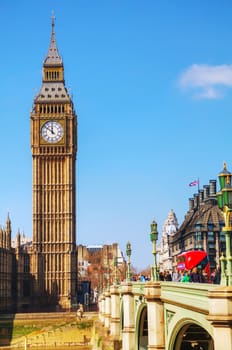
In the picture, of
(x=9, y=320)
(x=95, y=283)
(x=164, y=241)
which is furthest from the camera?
(x=95, y=283)

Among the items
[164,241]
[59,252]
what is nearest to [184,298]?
[59,252]

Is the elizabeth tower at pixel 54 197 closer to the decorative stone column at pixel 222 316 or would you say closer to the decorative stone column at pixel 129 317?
the decorative stone column at pixel 129 317


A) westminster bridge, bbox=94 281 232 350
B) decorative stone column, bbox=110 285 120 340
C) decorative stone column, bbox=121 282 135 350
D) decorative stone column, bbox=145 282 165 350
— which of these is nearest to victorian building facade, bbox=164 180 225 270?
decorative stone column, bbox=110 285 120 340

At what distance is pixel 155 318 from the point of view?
29031 millimetres

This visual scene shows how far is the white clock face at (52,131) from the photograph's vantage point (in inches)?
5010

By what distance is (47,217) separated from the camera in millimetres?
125000

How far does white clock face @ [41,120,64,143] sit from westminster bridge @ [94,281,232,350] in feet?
275

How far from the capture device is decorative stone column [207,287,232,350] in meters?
16.8

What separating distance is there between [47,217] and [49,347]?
31022 millimetres

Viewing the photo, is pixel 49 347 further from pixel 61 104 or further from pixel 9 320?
pixel 61 104

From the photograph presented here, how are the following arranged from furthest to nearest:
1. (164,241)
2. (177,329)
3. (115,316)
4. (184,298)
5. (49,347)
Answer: (164,241)
(49,347)
(115,316)
(177,329)
(184,298)

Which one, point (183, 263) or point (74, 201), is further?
point (74, 201)

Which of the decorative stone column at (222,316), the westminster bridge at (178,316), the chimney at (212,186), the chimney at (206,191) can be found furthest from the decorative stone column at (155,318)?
the chimney at (206,191)

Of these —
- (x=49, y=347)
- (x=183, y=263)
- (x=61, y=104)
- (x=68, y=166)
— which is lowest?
(x=49, y=347)
